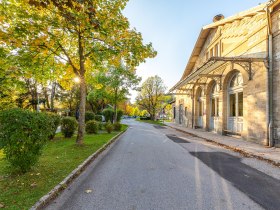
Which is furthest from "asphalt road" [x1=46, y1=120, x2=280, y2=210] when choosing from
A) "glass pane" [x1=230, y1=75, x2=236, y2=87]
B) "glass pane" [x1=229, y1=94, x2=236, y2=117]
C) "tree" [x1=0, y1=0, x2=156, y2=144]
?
"glass pane" [x1=230, y1=75, x2=236, y2=87]

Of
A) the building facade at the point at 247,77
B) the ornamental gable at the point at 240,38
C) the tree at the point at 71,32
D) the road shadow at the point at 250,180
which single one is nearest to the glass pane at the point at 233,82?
the building facade at the point at 247,77

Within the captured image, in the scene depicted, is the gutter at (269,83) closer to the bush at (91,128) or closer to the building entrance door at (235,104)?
the building entrance door at (235,104)

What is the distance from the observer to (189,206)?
3270 millimetres

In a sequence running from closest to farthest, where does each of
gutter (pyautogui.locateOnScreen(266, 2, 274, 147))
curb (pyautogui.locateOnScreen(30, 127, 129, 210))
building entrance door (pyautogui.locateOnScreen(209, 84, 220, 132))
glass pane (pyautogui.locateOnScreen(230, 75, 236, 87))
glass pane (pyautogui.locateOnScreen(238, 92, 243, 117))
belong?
1. curb (pyautogui.locateOnScreen(30, 127, 129, 210))
2. gutter (pyautogui.locateOnScreen(266, 2, 274, 147))
3. glass pane (pyautogui.locateOnScreen(238, 92, 243, 117))
4. glass pane (pyautogui.locateOnScreen(230, 75, 236, 87))
5. building entrance door (pyautogui.locateOnScreen(209, 84, 220, 132))

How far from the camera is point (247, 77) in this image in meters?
11.2

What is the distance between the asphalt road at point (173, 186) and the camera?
133 inches

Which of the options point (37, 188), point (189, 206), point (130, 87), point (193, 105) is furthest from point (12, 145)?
point (130, 87)

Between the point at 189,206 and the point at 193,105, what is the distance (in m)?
19.2

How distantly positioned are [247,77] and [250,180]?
330 inches

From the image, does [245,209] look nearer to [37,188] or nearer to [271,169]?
[271,169]

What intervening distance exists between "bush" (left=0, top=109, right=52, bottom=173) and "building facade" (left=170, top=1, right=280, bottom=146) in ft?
28.5

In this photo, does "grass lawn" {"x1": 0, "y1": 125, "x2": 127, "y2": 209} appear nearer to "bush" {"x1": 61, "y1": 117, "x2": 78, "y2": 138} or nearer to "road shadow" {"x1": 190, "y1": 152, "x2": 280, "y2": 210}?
"road shadow" {"x1": 190, "y1": 152, "x2": 280, "y2": 210}

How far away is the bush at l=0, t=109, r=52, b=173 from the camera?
14.3 ft

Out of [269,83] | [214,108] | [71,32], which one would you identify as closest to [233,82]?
[214,108]
